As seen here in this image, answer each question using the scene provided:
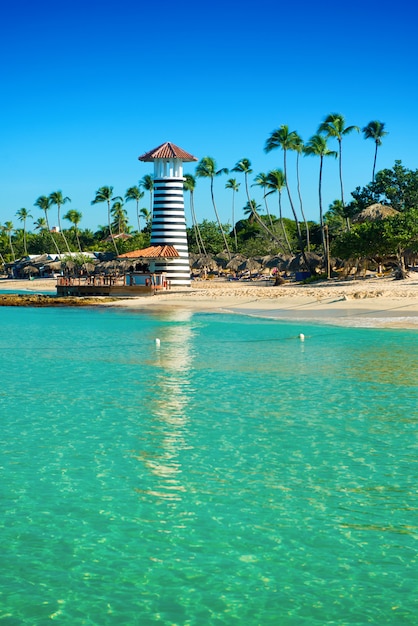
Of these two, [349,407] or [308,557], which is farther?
[349,407]

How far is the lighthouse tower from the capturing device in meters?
54.4

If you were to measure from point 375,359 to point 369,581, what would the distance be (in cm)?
1481

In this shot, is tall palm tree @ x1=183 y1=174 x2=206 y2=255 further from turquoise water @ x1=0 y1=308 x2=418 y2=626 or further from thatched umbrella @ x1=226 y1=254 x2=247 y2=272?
turquoise water @ x1=0 y1=308 x2=418 y2=626

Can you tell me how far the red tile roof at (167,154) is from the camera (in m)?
54.1

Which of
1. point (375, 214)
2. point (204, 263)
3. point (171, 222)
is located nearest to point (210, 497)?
point (171, 222)

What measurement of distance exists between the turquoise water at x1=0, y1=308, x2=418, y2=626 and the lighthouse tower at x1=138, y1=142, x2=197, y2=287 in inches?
1400

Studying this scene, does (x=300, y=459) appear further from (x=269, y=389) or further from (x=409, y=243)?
(x=409, y=243)

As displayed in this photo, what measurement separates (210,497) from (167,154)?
47.5 meters

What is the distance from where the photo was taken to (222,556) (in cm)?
737

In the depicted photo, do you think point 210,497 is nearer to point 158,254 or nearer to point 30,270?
point 158,254

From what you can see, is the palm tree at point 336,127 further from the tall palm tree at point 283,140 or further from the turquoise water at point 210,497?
the turquoise water at point 210,497

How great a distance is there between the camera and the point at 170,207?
2160 inches

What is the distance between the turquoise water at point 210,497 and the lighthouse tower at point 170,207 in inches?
1400

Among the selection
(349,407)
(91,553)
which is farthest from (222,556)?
(349,407)
